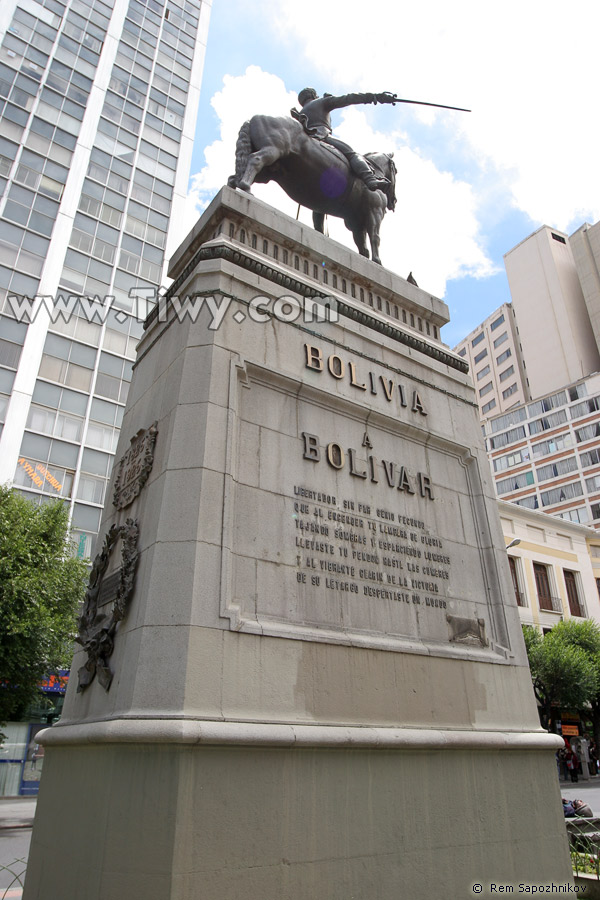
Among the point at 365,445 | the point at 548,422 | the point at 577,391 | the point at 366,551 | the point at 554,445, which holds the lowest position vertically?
the point at 366,551

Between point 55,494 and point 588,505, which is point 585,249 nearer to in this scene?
point 588,505

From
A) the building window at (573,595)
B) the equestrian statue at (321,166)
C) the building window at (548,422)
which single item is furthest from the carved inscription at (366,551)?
the building window at (548,422)

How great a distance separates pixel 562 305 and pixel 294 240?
85922 millimetres

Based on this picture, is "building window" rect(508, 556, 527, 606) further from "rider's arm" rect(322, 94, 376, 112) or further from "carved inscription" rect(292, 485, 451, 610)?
"carved inscription" rect(292, 485, 451, 610)

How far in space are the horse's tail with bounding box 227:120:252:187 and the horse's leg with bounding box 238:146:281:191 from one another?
0.08 m

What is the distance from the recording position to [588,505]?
6731 centimetres

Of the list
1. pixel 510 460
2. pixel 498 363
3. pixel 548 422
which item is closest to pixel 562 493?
pixel 510 460

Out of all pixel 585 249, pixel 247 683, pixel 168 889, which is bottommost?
pixel 168 889

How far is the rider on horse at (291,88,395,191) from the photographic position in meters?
10.9

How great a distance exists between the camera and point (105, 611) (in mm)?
6629

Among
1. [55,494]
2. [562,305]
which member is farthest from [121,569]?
[562,305]

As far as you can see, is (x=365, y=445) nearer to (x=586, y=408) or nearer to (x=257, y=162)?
(x=257, y=162)

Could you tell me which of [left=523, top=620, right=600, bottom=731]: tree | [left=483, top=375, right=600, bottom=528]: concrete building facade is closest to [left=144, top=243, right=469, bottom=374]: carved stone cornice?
[left=523, top=620, right=600, bottom=731]: tree

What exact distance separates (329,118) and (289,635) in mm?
9628
